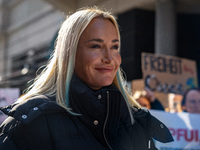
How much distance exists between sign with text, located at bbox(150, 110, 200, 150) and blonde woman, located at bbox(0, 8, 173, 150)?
→ 2.10 m

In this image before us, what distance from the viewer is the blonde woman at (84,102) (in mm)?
1383

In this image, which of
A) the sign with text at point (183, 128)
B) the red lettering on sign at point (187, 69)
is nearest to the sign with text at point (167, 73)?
the red lettering on sign at point (187, 69)

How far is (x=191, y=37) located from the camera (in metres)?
7.71

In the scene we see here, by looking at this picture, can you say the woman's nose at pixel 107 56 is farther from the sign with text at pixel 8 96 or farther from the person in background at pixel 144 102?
the sign with text at pixel 8 96

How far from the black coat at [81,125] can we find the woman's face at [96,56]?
0.17 ft

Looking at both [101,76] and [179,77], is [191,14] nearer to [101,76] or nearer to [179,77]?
[179,77]

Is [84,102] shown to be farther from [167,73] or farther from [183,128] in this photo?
[167,73]

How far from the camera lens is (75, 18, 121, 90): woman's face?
5.11 feet

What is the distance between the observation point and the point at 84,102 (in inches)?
59.3

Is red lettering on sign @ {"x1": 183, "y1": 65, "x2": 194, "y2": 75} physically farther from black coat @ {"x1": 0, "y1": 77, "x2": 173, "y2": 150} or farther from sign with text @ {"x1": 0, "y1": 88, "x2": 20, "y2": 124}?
black coat @ {"x1": 0, "y1": 77, "x2": 173, "y2": 150}

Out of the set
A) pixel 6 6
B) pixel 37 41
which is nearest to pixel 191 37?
pixel 37 41

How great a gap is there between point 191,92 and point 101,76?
3.28 m

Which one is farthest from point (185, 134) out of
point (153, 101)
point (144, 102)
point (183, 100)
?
point (183, 100)

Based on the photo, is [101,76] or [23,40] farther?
[23,40]
